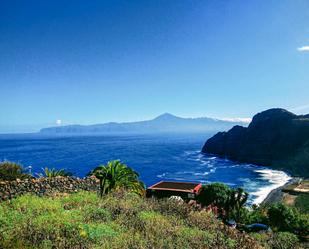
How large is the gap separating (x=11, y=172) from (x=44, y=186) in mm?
6506

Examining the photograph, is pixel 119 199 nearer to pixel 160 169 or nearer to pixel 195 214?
pixel 195 214

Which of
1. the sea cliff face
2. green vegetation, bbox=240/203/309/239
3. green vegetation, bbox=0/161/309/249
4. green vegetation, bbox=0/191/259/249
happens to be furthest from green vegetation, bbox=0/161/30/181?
the sea cliff face

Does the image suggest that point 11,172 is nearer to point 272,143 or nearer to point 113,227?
point 113,227

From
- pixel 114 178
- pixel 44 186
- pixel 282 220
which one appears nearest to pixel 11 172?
pixel 44 186

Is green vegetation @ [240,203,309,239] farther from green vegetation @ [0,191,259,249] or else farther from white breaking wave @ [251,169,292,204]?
white breaking wave @ [251,169,292,204]

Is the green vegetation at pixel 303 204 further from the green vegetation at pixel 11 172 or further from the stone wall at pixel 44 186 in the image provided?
the green vegetation at pixel 11 172

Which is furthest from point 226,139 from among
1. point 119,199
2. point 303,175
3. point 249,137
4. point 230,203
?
point 119,199

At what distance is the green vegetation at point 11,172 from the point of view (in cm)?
1916

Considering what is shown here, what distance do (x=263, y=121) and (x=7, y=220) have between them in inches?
6134

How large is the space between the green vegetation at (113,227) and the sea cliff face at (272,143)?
9217cm

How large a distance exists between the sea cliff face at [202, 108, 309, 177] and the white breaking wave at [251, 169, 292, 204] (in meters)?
5.64

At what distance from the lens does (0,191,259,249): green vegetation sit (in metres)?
6.57

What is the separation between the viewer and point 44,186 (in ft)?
48.2

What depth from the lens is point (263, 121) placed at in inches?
5960
